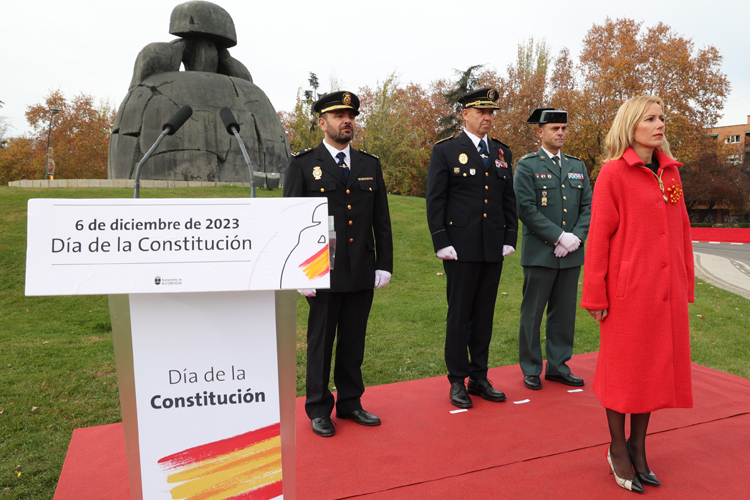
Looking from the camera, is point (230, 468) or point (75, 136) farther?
point (75, 136)

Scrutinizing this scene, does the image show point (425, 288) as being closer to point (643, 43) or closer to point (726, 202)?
point (643, 43)

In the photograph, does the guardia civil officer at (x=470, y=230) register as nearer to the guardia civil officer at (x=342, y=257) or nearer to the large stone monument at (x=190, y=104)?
the guardia civil officer at (x=342, y=257)

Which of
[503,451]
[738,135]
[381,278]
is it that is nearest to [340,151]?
[381,278]

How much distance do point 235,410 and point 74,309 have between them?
7.78 meters

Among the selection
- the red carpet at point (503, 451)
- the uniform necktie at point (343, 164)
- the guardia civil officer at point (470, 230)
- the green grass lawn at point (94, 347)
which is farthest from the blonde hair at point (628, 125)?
the green grass lawn at point (94, 347)

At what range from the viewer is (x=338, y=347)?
367 centimetres

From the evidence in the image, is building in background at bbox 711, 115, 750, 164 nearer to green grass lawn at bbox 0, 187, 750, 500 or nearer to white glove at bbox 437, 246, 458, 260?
green grass lawn at bbox 0, 187, 750, 500

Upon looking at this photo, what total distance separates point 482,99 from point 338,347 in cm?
220

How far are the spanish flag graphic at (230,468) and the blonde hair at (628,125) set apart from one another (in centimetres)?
229

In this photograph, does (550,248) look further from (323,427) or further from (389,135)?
(389,135)

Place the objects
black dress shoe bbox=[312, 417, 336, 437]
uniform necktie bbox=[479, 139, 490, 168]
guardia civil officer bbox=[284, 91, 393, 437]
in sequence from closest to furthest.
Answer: black dress shoe bbox=[312, 417, 336, 437] < guardia civil officer bbox=[284, 91, 393, 437] < uniform necktie bbox=[479, 139, 490, 168]

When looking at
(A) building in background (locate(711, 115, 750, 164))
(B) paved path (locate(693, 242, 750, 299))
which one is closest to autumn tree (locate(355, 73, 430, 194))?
(B) paved path (locate(693, 242, 750, 299))

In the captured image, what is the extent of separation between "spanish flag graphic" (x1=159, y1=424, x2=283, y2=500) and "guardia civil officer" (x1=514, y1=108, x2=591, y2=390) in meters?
2.91

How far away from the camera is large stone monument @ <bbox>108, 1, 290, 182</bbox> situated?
54.9ft
